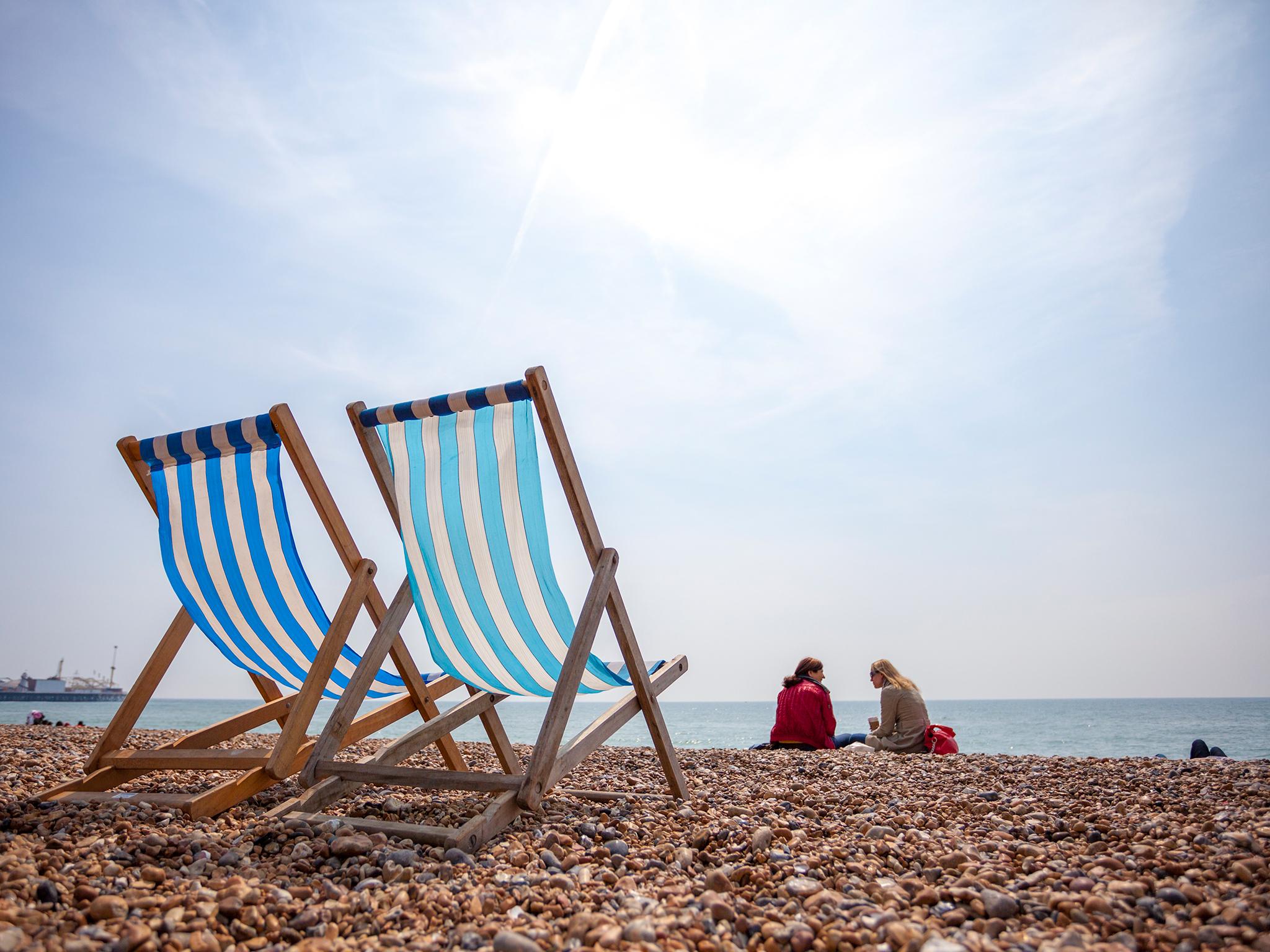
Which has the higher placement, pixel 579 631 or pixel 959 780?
pixel 579 631

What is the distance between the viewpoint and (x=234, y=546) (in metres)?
3.54

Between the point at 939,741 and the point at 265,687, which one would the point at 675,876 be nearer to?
the point at 265,687

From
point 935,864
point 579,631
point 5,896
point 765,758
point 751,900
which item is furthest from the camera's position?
point 765,758

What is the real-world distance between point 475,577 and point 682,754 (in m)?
3.24

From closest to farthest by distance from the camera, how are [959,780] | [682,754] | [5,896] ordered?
1. [5,896]
2. [959,780]
3. [682,754]

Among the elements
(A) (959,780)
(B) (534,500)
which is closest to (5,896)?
(B) (534,500)

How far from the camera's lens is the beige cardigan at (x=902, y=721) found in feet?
20.4

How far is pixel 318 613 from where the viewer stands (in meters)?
3.60

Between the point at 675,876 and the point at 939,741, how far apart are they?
4628 mm

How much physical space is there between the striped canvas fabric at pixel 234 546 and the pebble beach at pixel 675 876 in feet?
2.50

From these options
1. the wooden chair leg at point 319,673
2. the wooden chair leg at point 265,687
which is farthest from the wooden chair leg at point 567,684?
the wooden chair leg at point 265,687

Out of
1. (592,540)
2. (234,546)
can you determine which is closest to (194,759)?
(234,546)

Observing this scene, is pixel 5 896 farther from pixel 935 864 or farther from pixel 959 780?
pixel 959 780

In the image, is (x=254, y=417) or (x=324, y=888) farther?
(x=254, y=417)
